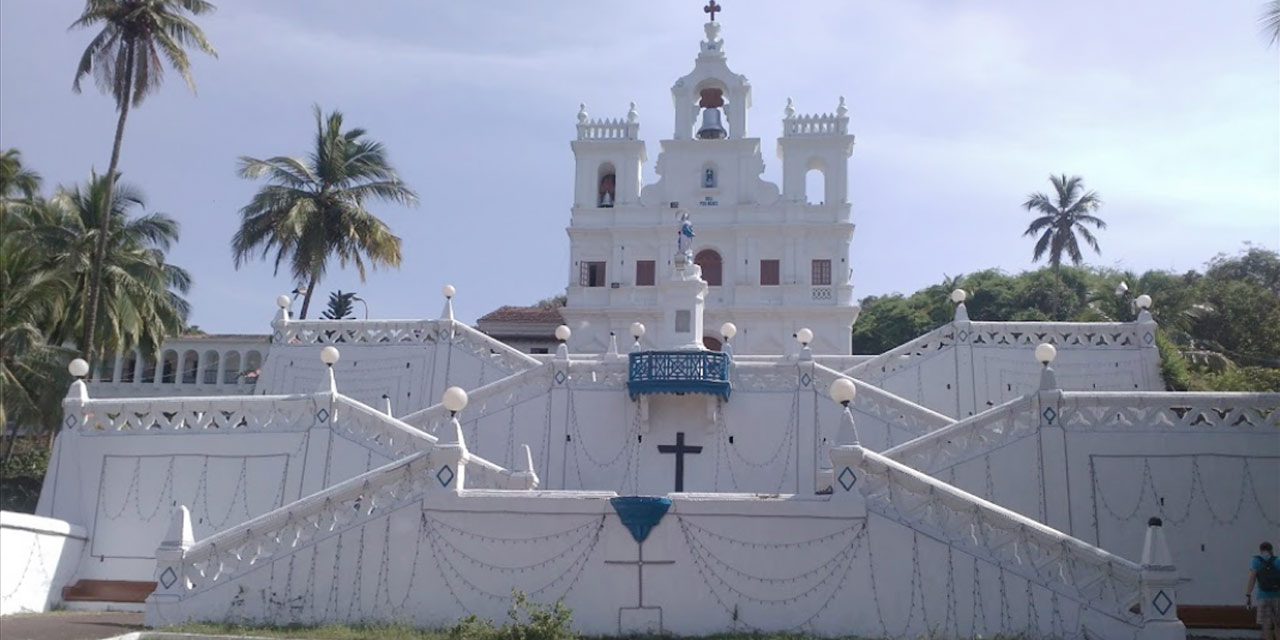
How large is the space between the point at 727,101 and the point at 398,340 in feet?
70.9

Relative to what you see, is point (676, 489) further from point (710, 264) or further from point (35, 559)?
point (710, 264)

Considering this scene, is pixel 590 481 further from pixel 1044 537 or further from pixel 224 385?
pixel 224 385

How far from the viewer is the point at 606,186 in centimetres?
4928

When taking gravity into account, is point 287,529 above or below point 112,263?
below

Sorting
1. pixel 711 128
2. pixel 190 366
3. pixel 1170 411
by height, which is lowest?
pixel 1170 411

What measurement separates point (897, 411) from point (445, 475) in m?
11.8

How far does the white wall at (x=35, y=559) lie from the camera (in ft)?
62.7

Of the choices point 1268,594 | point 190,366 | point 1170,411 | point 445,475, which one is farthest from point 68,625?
point 190,366

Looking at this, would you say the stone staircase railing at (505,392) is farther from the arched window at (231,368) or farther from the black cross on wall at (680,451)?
the arched window at (231,368)

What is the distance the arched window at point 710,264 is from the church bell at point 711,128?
4908 mm

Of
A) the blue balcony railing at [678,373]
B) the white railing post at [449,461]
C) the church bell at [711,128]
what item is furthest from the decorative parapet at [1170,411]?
the church bell at [711,128]

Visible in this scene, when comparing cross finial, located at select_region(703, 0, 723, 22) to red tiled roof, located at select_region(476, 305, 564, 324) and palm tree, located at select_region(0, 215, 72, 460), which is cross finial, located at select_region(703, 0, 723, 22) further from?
palm tree, located at select_region(0, 215, 72, 460)

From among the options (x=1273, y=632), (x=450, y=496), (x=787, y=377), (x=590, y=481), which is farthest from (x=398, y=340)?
(x=1273, y=632)

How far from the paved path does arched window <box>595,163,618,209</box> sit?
31.5m
